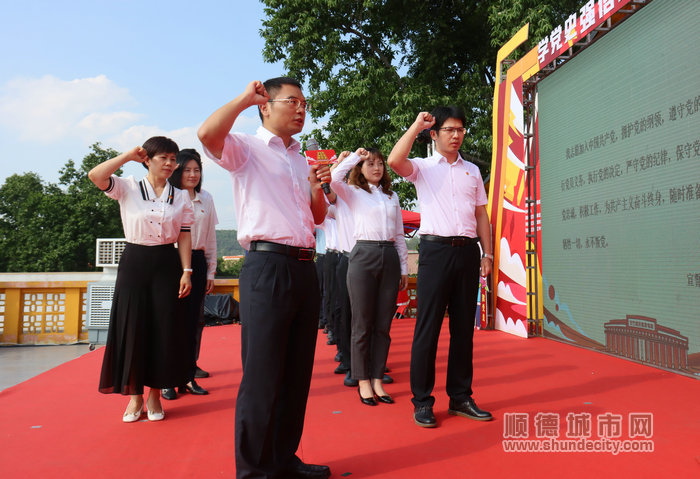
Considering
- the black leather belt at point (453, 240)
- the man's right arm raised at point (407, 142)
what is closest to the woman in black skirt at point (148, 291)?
the man's right arm raised at point (407, 142)

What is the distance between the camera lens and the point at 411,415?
2955 millimetres

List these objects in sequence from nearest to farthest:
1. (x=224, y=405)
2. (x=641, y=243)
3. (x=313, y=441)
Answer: (x=313, y=441), (x=224, y=405), (x=641, y=243)

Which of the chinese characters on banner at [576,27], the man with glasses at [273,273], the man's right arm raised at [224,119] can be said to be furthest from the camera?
the chinese characters on banner at [576,27]

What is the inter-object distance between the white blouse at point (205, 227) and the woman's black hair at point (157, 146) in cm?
82

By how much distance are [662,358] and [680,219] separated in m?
1.14

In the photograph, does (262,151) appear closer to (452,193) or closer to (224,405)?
(452,193)

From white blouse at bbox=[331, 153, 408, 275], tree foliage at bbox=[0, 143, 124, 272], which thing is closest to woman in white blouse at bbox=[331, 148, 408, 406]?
white blouse at bbox=[331, 153, 408, 275]

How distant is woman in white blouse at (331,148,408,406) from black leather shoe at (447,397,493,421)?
559 mm

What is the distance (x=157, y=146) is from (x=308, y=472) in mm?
2040

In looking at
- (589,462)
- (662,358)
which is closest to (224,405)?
(589,462)

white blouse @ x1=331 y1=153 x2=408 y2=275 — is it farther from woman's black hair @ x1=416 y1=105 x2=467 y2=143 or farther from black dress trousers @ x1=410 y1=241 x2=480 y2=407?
woman's black hair @ x1=416 y1=105 x2=467 y2=143

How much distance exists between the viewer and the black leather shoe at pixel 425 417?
2.70 metres

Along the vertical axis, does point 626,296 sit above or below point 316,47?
below

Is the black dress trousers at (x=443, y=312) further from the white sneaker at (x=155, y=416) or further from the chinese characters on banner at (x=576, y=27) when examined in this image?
the chinese characters on banner at (x=576, y=27)
